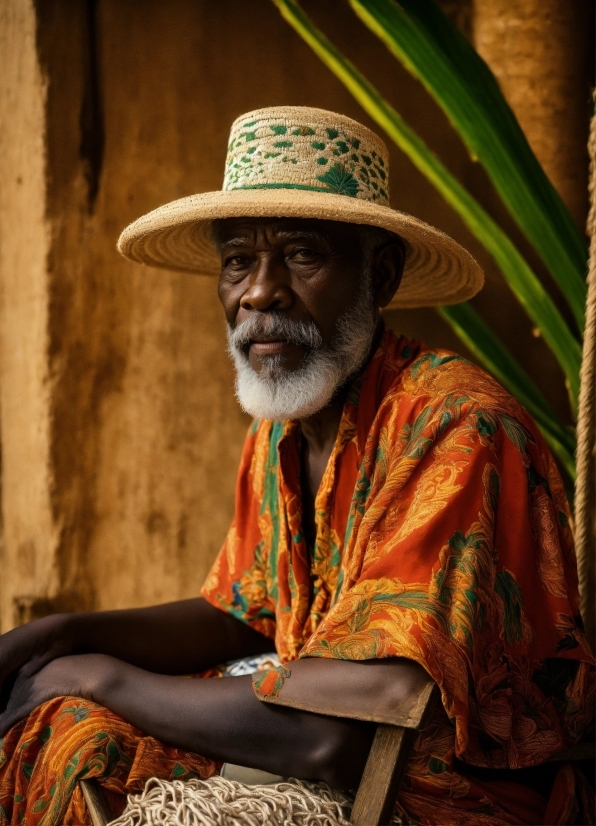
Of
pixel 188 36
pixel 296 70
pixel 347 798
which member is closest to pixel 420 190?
pixel 296 70

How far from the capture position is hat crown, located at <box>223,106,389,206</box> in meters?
1.74

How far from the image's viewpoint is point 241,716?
140cm

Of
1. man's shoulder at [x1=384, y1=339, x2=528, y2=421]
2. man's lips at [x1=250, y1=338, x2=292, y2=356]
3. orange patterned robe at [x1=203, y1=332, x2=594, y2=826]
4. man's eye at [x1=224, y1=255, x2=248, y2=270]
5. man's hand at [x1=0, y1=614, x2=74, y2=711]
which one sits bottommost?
man's hand at [x1=0, y1=614, x2=74, y2=711]

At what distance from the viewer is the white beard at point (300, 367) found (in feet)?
5.83

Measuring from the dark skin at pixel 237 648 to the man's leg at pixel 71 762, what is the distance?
0.10ft

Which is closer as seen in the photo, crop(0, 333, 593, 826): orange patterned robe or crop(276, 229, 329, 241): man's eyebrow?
crop(0, 333, 593, 826): orange patterned robe

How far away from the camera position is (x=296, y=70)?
2.60m

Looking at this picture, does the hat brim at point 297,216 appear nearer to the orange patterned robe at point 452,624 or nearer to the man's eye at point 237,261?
the man's eye at point 237,261

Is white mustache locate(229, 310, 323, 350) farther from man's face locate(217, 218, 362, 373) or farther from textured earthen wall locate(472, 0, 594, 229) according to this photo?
textured earthen wall locate(472, 0, 594, 229)

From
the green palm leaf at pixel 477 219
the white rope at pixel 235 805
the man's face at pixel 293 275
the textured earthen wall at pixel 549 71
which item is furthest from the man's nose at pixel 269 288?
the textured earthen wall at pixel 549 71

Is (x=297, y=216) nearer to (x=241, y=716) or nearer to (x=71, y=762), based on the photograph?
(x=241, y=716)

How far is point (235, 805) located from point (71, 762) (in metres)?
0.30

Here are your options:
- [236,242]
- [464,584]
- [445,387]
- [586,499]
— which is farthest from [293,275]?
[586,499]

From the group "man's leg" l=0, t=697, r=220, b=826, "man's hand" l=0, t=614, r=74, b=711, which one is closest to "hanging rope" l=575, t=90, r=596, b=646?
"man's leg" l=0, t=697, r=220, b=826
